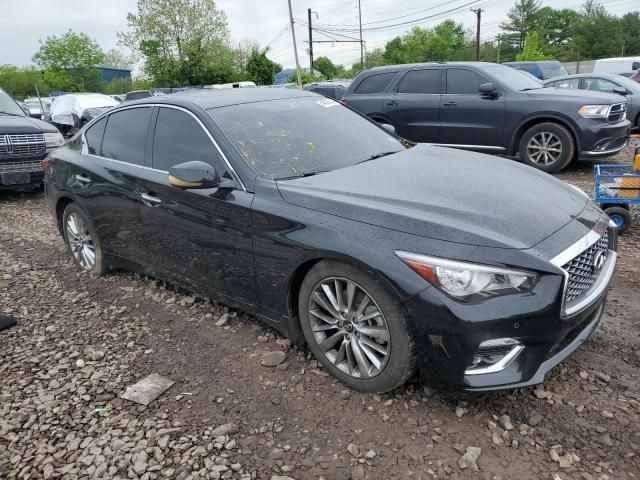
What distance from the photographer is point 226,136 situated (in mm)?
3373

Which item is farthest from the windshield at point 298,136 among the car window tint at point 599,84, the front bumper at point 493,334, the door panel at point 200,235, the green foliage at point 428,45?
the green foliage at point 428,45

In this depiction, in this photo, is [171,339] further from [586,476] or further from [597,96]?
[597,96]

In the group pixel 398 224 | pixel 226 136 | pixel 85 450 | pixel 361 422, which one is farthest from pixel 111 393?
pixel 398 224

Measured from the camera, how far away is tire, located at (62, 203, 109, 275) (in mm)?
4676

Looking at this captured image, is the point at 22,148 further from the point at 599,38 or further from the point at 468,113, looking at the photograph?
the point at 599,38

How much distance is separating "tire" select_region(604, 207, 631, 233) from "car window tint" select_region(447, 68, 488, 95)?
154 inches

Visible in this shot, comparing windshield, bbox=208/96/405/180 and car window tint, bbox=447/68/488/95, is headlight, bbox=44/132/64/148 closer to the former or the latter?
windshield, bbox=208/96/405/180

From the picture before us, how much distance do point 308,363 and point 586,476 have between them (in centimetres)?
157

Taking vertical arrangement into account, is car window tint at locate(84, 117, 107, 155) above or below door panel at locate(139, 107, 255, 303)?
above

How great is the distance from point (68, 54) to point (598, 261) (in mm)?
60852

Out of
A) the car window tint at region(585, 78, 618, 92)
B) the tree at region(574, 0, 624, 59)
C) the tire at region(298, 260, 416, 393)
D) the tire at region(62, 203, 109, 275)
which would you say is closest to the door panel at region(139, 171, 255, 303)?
the tire at region(298, 260, 416, 393)

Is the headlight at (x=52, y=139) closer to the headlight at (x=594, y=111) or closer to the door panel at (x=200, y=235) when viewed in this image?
the door panel at (x=200, y=235)

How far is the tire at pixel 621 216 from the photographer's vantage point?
5148 millimetres

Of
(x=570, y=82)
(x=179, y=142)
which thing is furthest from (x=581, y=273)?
(x=570, y=82)
